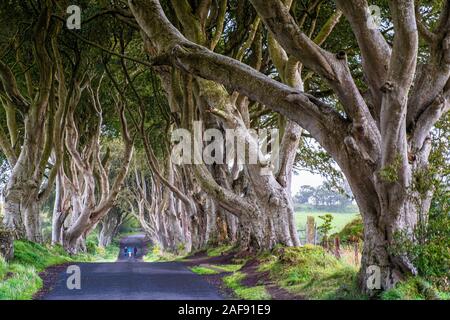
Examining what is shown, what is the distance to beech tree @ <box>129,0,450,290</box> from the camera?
22.4 feet

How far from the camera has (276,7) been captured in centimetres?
746

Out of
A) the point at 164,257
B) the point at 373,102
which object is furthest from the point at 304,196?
the point at 373,102

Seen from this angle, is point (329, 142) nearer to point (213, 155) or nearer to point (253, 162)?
point (253, 162)

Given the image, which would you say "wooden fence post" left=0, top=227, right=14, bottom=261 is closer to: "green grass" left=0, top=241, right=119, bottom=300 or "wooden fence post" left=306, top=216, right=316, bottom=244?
"green grass" left=0, top=241, right=119, bottom=300

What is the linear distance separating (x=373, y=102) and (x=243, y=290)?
4.13m

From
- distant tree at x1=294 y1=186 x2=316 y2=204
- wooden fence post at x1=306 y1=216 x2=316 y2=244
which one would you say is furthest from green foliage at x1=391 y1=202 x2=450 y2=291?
distant tree at x1=294 y1=186 x2=316 y2=204

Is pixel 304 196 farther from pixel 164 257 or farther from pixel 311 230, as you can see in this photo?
pixel 311 230

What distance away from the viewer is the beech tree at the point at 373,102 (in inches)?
269

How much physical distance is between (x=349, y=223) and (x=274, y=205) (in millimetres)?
9878

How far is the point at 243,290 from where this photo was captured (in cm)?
948

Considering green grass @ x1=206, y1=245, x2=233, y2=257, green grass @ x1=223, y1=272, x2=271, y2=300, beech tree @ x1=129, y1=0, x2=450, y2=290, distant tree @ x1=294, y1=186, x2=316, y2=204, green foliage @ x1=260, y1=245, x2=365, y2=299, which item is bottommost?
green grass @ x1=206, y1=245, x2=233, y2=257

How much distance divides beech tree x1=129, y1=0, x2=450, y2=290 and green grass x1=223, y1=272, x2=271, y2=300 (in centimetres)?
191

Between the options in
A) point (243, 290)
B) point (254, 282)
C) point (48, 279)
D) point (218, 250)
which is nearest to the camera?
point (243, 290)
